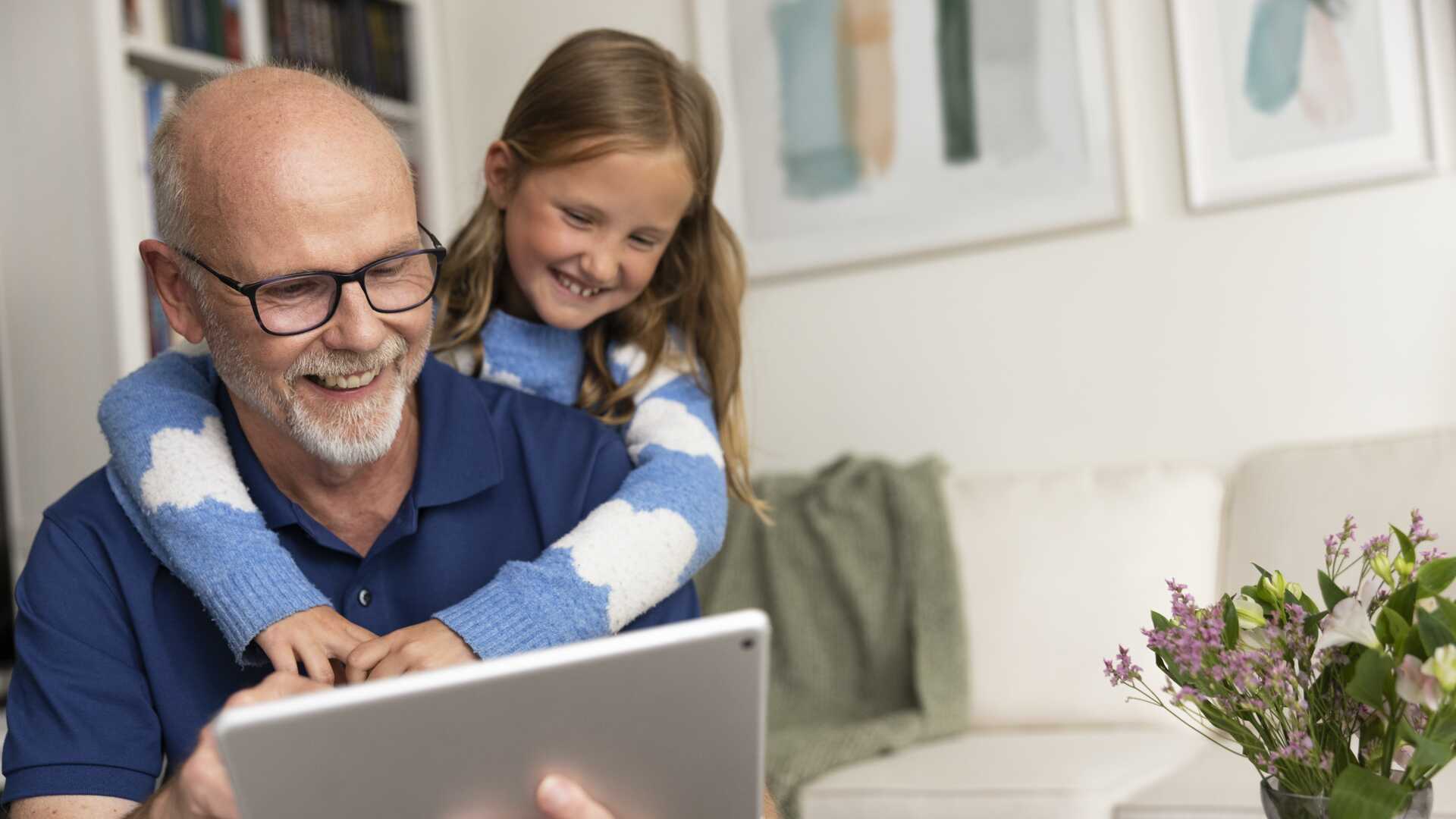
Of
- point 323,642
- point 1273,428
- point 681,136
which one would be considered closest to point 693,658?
point 323,642

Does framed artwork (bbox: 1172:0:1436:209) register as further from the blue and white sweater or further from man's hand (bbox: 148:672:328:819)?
man's hand (bbox: 148:672:328:819)

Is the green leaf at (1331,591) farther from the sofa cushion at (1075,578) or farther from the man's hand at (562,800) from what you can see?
the sofa cushion at (1075,578)

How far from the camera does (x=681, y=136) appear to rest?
5.85 feet

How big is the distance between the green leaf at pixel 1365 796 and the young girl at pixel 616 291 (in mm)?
629

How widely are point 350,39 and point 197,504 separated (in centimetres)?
228

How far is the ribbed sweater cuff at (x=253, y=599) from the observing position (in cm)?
116

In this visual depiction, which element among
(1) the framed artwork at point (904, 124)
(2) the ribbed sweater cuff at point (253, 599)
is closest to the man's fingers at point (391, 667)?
(2) the ribbed sweater cuff at point (253, 599)

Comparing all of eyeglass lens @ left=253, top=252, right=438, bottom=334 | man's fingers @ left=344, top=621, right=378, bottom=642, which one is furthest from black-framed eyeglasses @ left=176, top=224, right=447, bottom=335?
man's fingers @ left=344, top=621, right=378, bottom=642

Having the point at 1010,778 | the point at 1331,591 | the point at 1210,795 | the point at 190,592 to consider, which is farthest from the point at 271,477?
the point at 1210,795

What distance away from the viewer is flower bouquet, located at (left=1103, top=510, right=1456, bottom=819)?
0.95m

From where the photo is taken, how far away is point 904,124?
2855 millimetres

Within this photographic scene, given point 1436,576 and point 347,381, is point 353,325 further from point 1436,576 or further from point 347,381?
point 1436,576

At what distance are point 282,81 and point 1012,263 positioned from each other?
5.85 ft

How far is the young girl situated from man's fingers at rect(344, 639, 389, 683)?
27 cm
